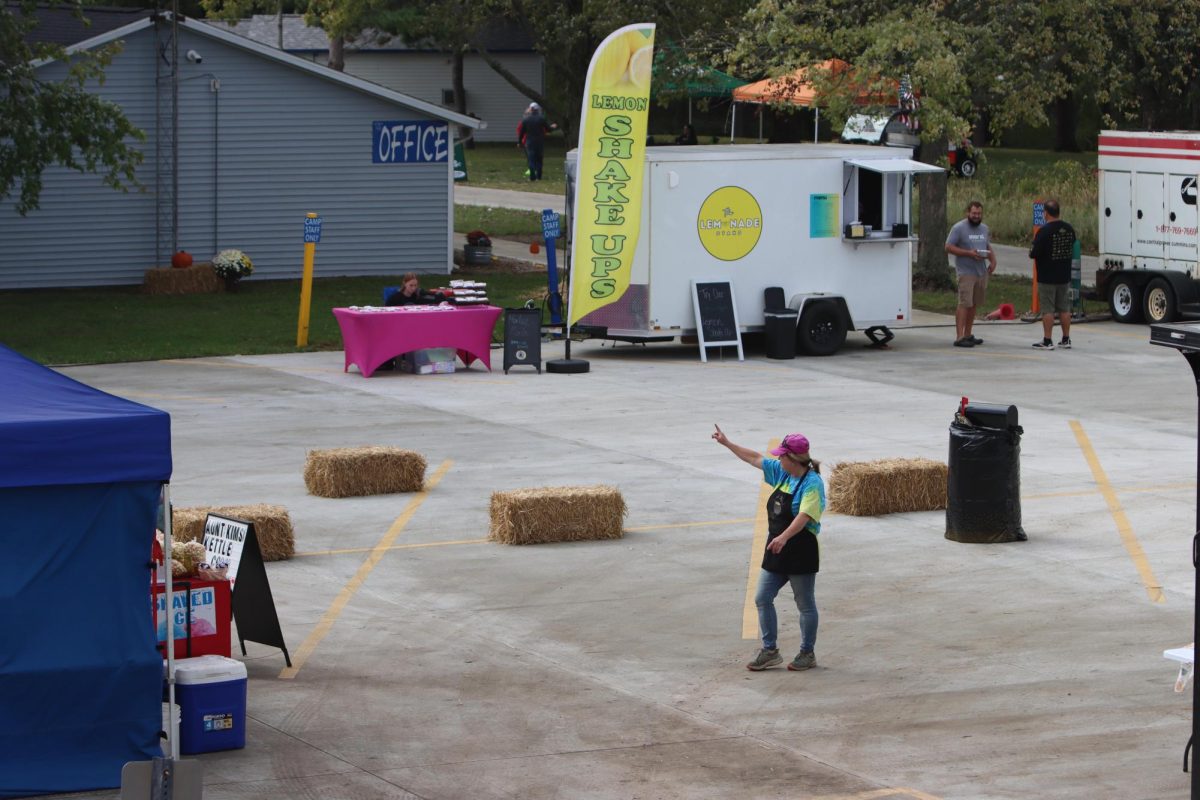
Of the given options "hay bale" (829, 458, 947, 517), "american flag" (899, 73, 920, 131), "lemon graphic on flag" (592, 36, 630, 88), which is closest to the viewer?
"hay bale" (829, 458, 947, 517)

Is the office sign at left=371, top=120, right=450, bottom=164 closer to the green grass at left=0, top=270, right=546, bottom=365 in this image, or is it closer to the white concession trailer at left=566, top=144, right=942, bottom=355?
the green grass at left=0, top=270, right=546, bottom=365

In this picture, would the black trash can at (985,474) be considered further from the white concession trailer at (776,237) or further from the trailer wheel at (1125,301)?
the trailer wheel at (1125,301)

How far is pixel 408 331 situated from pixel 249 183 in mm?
10850

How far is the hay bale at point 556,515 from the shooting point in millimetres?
14344

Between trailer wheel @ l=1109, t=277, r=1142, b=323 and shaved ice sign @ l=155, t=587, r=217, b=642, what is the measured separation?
2132cm

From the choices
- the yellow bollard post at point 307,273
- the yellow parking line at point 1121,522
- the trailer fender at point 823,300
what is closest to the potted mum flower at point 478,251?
the yellow bollard post at point 307,273

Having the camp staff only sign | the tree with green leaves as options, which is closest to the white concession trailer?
the camp staff only sign

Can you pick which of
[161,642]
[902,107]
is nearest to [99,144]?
[902,107]

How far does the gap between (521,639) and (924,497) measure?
512cm

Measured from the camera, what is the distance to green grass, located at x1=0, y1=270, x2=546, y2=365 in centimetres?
2545

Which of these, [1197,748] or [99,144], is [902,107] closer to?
[99,144]

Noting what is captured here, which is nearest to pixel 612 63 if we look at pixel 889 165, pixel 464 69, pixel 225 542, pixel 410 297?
pixel 410 297

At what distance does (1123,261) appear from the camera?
29.0 m

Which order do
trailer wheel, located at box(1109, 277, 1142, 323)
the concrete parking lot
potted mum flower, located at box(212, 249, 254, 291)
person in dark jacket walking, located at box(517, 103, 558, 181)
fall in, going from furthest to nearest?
person in dark jacket walking, located at box(517, 103, 558, 181), potted mum flower, located at box(212, 249, 254, 291), trailer wheel, located at box(1109, 277, 1142, 323), the concrete parking lot
